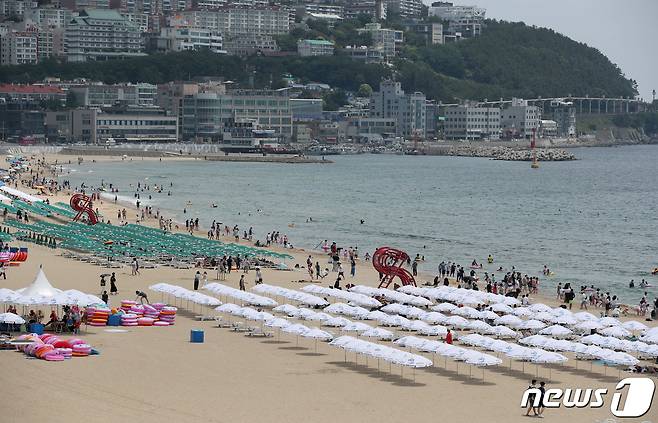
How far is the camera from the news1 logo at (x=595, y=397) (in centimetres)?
1699

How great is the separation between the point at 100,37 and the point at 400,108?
39.5 meters

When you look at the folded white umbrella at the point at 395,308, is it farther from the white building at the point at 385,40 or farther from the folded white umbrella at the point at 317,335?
the white building at the point at 385,40

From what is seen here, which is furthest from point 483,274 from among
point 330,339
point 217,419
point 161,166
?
point 161,166

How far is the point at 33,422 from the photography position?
1691 cm

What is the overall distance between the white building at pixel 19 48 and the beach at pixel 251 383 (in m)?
142

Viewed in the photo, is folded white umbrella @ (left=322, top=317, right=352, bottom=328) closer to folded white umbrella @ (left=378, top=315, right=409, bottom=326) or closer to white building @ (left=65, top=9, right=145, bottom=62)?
folded white umbrella @ (left=378, top=315, right=409, bottom=326)

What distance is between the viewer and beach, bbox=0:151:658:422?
18266 mm

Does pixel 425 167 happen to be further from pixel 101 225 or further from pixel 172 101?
pixel 101 225

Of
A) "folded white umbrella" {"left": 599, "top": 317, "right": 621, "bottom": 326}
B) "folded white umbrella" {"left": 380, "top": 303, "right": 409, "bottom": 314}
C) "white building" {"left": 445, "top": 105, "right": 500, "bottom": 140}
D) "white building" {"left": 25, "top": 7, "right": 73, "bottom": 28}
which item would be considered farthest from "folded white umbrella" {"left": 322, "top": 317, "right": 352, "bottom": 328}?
"white building" {"left": 25, "top": 7, "right": 73, "bottom": 28}

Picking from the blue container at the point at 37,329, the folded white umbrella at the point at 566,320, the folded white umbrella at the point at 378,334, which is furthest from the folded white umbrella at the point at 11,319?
the folded white umbrella at the point at 566,320

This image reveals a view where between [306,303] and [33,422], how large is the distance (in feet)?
33.8

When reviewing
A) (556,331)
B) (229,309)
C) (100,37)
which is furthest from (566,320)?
(100,37)

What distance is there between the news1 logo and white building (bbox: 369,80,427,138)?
456ft

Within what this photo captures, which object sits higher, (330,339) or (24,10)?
(24,10)
